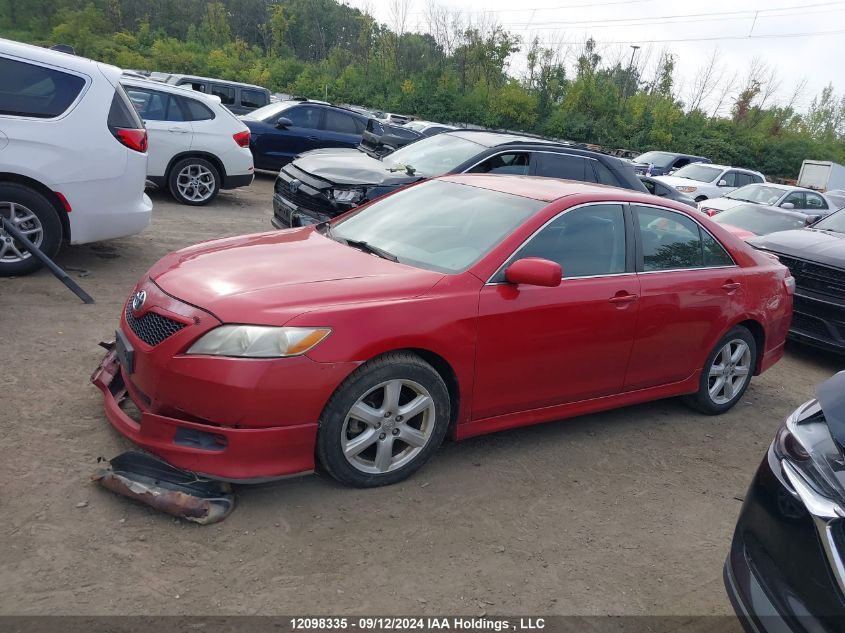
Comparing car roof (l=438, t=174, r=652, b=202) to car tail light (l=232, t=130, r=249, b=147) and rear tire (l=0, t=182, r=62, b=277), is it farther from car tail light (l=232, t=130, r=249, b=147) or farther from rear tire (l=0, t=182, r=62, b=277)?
car tail light (l=232, t=130, r=249, b=147)

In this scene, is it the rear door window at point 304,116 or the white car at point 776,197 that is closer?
the rear door window at point 304,116

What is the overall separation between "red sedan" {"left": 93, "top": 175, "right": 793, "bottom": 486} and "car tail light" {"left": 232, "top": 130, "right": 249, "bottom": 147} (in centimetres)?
637

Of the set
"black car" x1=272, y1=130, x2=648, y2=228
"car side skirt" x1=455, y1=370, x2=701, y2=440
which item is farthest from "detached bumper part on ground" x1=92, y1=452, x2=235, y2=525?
"black car" x1=272, y1=130, x2=648, y2=228

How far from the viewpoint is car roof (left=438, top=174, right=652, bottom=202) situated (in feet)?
14.7

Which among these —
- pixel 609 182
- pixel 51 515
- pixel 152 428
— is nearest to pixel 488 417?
pixel 152 428

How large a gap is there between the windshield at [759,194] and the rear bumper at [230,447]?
1505 cm

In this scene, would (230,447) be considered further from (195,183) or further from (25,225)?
(195,183)

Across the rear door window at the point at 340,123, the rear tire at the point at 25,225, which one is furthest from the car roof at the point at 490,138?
the rear door window at the point at 340,123

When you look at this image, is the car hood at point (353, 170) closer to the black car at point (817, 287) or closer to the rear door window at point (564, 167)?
the rear door window at point (564, 167)

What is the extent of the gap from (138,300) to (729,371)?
13.7 ft

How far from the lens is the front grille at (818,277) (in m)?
6.95

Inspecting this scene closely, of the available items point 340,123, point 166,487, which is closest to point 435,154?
point 166,487

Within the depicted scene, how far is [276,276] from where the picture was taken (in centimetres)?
Answer: 361

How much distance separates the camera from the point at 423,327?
351 cm
